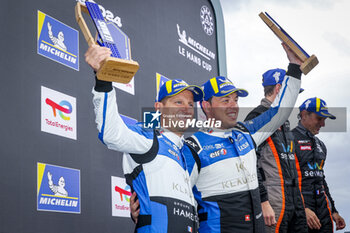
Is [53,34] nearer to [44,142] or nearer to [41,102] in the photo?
[41,102]

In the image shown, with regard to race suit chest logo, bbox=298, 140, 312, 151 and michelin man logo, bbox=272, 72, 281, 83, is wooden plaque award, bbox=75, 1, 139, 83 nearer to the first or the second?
michelin man logo, bbox=272, 72, 281, 83

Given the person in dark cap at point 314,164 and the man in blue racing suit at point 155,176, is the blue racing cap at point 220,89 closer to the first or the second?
the man in blue racing suit at point 155,176

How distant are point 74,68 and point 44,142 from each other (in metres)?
0.60

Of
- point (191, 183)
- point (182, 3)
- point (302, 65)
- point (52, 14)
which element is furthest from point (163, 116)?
point (182, 3)

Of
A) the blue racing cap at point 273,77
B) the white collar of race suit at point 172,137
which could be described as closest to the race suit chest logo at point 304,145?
the blue racing cap at point 273,77

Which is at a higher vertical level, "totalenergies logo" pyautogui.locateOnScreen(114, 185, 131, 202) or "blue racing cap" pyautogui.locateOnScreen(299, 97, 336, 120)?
"blue racing cap" pyautogui.locateOnScreen(299, 97, 336, 120)

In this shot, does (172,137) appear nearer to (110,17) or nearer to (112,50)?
(112,50)

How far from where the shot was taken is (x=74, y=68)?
116 inches

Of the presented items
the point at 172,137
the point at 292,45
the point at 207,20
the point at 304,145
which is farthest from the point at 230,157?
the point at 207,20

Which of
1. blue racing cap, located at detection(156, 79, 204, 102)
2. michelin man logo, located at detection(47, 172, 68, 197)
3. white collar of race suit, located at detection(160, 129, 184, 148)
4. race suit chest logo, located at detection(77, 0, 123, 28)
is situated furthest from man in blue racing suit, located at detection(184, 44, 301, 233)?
race suit chest logo, located at detection(77, 0, 123, 28)

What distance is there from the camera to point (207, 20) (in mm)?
5191

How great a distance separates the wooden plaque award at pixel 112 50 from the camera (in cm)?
162

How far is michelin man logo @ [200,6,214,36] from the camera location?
5.09 meters

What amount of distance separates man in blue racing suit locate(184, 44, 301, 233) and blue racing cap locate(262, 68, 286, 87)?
365mm
